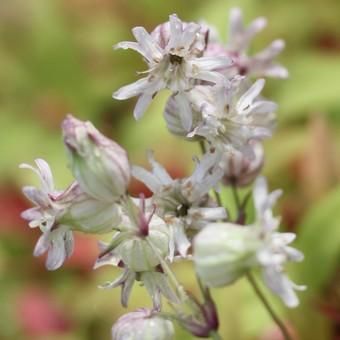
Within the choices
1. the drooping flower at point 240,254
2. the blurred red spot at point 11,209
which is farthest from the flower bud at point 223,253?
the blurred red spot at point 11,209

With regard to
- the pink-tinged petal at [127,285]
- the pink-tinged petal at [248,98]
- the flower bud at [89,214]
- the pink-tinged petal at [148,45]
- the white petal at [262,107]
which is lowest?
the pink-tinged petal at [127,285]

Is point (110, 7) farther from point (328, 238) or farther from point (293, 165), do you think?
point (328, 238)

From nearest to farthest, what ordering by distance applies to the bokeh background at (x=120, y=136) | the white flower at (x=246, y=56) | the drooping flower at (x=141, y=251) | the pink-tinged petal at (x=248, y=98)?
the drooping flower at (x=141, y=251)
the pink-tinged petal at (x=248, y=98)
the white flower at (x=246, y=56)
the bokeh background at (x=120, y=136)

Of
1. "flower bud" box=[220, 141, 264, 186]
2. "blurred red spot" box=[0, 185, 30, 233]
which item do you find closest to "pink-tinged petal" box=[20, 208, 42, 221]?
"flower bud" box=[220, 141, 264, 186]

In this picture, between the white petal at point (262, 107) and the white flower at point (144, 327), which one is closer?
the white flower at point (144, 327)

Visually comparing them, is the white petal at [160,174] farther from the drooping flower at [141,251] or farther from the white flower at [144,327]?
the white flower at [144,327]

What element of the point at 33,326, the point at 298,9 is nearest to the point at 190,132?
the point at 33,326

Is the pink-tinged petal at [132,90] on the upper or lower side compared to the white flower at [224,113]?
upper

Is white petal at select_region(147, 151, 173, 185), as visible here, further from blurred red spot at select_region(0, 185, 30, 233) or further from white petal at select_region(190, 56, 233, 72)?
blurred red spot at select_region(0, 185, 30, 233)
